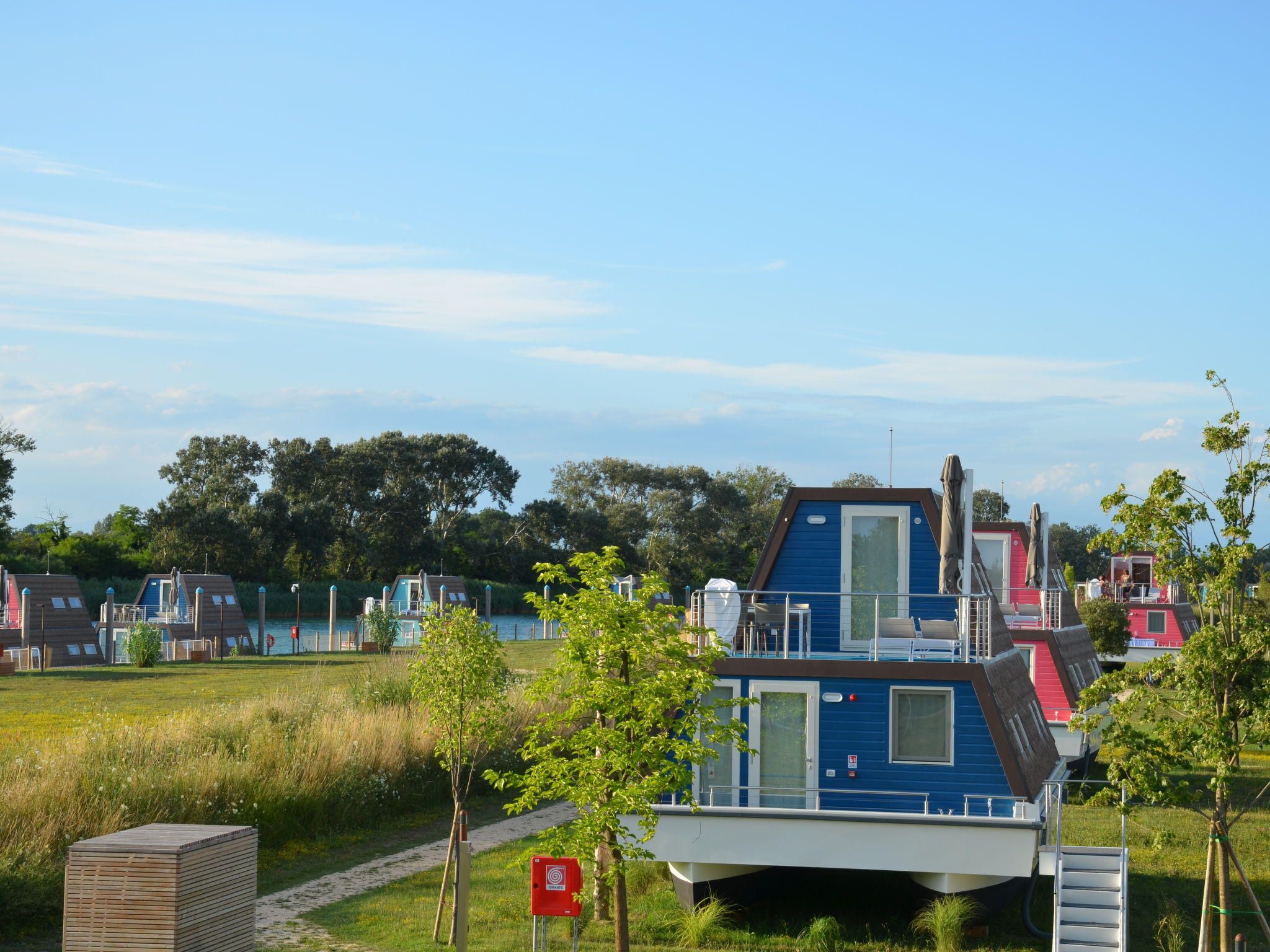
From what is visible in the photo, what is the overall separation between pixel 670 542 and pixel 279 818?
251ft

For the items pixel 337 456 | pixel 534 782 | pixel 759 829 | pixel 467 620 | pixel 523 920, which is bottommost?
pixel 523 920

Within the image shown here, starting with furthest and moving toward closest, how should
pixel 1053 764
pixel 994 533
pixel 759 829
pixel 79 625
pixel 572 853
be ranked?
pixel 79 625, pixel 994 533, pixel 1053 764, pixel 759 829, pixel 572 853

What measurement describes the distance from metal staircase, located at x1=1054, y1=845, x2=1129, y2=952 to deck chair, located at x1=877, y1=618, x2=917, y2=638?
3176 millimetres

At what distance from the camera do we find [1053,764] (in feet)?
61.2

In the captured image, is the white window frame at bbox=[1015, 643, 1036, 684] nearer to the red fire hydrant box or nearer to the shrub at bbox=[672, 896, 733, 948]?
the shrub at bbox=[672, 896, 733, 948]

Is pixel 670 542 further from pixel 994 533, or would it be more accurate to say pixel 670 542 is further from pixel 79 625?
pixel 994 533

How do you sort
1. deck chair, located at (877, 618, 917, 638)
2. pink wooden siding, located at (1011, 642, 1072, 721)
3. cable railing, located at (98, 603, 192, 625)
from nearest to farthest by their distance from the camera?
deck chair, located at (877, 618, 917, 638) → pink wooden siding, located at (1011, 642, 1072, 721) → cable railing, located at (98, 603, 192, 625)

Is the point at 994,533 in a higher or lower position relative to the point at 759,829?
higher

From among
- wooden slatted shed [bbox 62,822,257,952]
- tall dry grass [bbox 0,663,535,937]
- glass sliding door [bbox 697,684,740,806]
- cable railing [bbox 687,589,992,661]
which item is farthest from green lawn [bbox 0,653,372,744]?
cable railing [bbox 687,589,992,661]

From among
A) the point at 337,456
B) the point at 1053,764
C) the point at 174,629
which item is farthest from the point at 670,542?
the point at 1053,764

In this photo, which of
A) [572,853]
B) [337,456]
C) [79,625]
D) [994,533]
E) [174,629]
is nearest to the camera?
[572,853]

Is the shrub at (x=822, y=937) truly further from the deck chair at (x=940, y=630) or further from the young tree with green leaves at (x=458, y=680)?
the young tree with green leaves at (x=458, y=680)

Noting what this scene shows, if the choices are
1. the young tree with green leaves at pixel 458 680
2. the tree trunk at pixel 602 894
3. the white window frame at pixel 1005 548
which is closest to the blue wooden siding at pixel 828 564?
the tree trunk at pixel 602 894

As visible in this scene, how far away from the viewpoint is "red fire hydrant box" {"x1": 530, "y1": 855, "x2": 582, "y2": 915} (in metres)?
11.7
